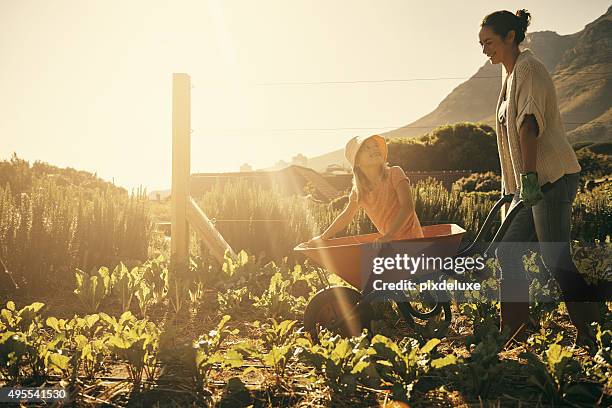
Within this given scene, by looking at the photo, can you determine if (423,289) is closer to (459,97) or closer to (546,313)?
(546,313)

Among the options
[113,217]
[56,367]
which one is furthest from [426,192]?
[56,367]

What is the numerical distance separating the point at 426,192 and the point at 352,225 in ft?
4.43

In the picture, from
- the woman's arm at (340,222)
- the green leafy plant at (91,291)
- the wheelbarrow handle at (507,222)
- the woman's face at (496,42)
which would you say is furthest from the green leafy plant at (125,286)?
the woman's face at (496,42)

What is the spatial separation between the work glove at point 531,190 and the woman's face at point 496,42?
0.69m

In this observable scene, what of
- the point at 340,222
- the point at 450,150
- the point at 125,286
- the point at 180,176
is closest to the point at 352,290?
the point at 340,222

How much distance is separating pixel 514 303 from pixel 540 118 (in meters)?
0.97

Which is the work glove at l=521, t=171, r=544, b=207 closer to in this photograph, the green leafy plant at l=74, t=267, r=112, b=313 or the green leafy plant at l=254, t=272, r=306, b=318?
the green leafy plant at l=254, t=272, r=306, b=318

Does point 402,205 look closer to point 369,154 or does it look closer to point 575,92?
point 369,154

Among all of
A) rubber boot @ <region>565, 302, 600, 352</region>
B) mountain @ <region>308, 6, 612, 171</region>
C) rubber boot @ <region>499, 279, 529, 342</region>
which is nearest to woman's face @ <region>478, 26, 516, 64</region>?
rubber boot @ <region>499, 279, 529, 342</region>

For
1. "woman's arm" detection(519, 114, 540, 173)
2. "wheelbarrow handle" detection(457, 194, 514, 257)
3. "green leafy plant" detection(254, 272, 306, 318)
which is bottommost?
"green leafy plant" detection(254, 272, 306, 318)

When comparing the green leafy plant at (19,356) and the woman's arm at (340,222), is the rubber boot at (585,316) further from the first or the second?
the green leafy plant at (19,356)

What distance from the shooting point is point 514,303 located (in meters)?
2.83

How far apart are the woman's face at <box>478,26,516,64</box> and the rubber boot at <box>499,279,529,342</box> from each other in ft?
3.85

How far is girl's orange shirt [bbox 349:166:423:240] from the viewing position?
333cm
